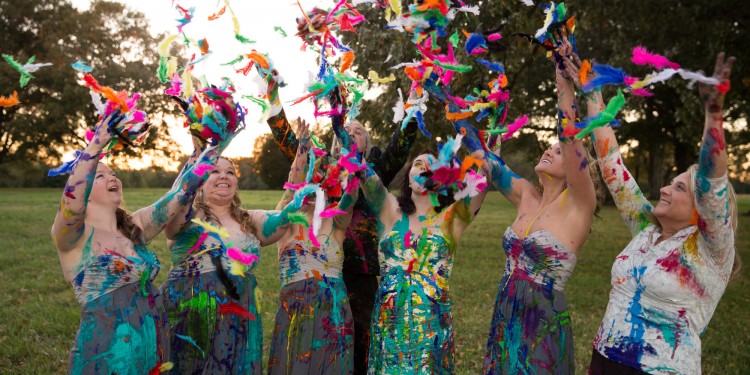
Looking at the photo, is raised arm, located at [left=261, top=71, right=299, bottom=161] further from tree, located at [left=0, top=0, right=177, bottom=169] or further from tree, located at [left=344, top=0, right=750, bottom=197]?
tree, located at [left=0, top=0, right=177, bottom=169]

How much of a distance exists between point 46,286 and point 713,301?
Result: 27.1 feet

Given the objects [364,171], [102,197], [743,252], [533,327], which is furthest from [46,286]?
[743,252]

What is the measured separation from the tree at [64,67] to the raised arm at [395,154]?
61.7ft

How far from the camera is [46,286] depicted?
805 centimetres

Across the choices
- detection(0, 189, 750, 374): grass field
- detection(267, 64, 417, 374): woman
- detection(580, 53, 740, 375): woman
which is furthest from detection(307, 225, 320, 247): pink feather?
detection(0, 189, 750, 374): grass field

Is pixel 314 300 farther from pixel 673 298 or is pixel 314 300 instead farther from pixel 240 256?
pixel 673 298

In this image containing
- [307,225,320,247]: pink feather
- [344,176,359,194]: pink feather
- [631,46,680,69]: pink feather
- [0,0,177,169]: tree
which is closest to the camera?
[631,46,680,69]: pink feather

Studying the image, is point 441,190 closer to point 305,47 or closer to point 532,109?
point 305,47

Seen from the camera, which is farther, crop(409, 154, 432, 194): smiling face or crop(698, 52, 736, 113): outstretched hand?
crop(409, 154, 432, 194): smiling face

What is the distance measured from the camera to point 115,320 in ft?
9.62

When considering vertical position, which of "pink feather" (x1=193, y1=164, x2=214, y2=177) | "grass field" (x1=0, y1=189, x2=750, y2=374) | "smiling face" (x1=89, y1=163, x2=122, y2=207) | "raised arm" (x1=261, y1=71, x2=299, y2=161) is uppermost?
"raised arm" (x1=261, y1=71, x2=299, y2=161)

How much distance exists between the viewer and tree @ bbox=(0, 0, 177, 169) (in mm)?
22562

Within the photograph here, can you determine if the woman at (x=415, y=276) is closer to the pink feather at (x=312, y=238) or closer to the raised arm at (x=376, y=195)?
the raised arm at (x=376, y=195)

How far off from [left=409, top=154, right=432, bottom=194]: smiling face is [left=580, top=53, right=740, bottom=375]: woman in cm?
Answer: 102
